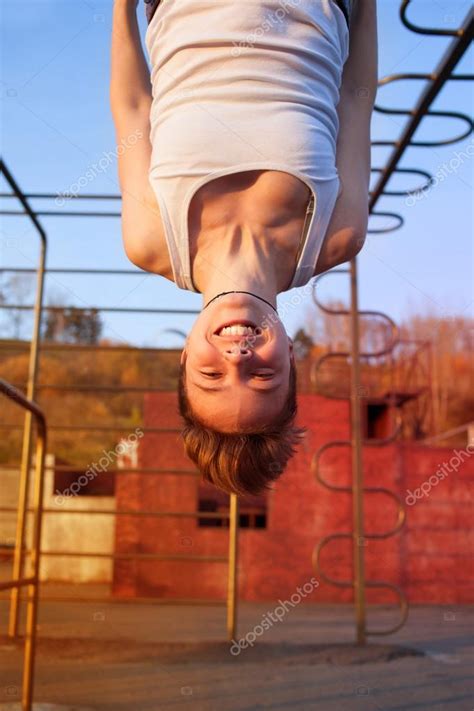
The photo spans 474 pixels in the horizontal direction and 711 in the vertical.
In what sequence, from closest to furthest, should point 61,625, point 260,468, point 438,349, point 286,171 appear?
point 286,171 < point 260,468 < point 61,625 < point 438,349

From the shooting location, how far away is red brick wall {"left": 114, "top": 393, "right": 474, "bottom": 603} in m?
7.32

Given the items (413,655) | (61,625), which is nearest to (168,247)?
(413,655)

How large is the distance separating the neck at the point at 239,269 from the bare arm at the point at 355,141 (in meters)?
0.16

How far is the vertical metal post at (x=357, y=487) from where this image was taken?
4.16 metres

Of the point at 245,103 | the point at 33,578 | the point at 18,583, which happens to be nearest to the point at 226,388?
the point at 245,103

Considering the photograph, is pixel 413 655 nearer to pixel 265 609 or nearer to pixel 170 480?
pixel 265 609

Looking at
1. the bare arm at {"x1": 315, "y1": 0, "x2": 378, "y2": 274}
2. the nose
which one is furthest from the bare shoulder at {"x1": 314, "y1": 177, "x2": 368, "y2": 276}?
the nose

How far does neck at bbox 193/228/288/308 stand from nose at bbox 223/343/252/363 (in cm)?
13

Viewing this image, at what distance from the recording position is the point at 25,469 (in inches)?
133

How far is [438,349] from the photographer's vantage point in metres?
19.1

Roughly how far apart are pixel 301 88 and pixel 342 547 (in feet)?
21.1

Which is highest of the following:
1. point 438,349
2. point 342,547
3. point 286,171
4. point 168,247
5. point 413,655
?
point 438,349

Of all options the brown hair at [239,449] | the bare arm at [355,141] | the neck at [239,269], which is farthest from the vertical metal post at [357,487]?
the neck at [239,269]

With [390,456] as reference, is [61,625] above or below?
below
